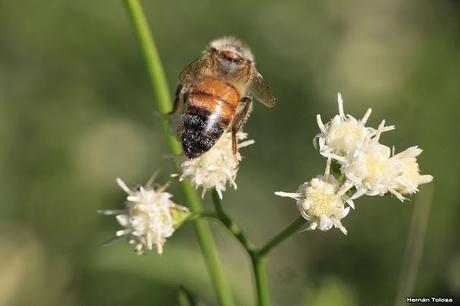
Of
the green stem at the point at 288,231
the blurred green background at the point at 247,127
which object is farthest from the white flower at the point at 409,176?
the blurred green background at the point at 247,127

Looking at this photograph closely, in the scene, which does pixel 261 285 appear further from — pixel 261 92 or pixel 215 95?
pixel 261 92

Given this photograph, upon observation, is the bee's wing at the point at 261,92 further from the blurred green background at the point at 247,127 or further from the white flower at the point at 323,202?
the blurred green background at the point at 247,127

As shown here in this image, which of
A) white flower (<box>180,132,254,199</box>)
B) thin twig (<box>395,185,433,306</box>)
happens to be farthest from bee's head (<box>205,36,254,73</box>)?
thin twig (<box>395,185,433,306</box>)

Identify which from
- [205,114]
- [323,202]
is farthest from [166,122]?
[323,202]

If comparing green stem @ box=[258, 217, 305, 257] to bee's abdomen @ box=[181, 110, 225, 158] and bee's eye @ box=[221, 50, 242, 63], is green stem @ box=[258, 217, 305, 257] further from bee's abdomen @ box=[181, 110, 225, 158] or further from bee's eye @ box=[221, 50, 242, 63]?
bee's eye @ box=[221, 50, 242, 63]

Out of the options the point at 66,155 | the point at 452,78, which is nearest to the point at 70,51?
the point at 66,155
